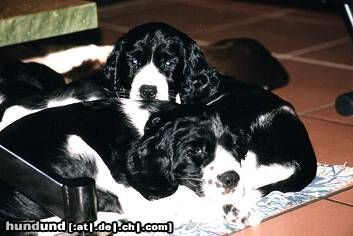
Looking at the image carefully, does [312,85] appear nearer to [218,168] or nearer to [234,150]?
[234,150]

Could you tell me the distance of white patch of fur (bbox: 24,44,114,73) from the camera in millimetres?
4117

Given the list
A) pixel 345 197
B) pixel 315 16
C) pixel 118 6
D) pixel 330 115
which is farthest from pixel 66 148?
pixel 118 6

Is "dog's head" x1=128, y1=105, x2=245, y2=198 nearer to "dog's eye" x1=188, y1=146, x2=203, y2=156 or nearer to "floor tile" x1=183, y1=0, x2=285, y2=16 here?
"dog's eye" x1=188, y1=146, x2=203, y2=156

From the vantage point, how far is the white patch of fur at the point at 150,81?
3.08 meters

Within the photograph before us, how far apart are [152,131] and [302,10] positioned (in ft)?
15.5

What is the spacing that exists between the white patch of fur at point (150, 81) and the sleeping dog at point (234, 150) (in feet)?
0.72

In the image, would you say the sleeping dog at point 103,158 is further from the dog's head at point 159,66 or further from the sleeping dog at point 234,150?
the dog's head at point 159,66

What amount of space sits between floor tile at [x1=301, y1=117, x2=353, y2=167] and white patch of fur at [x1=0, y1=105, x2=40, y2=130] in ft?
4.19

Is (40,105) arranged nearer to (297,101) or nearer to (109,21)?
(297,101)

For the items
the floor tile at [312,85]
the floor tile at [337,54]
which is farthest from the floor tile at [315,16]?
the floor tile at [312,85]

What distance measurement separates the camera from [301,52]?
5.51 metres

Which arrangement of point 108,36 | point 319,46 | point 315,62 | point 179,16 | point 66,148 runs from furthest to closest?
1. point 179,16
2. point 108,36
3. point 319,46
4. point 315,62
5. point 66,148

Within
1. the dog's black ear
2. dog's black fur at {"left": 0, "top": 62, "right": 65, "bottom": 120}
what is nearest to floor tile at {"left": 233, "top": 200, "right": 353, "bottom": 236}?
the dog's black ear

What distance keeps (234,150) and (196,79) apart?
2.75ft
